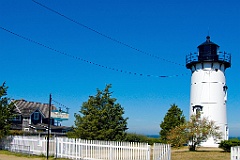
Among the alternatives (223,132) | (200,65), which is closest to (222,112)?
(223,132)

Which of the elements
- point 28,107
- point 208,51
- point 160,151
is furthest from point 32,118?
point 160,151

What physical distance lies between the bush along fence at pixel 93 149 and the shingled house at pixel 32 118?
23780 millimetres

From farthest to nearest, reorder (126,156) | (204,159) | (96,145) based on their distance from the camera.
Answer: (204,159), (96,145), (126,156)

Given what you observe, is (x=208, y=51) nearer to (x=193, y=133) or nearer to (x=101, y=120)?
(x=193, y=133)

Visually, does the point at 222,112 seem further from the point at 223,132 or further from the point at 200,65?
the point at 200,65

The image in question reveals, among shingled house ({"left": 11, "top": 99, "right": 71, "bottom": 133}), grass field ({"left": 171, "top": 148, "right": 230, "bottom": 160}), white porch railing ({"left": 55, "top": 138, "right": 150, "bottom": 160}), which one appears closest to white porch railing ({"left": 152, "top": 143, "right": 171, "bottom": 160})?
white porch railing ({"left": 55, "top": 138, "right": 150, "bottom": 160})

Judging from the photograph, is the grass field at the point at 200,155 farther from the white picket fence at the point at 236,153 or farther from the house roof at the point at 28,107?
the house roof at the point at 28,107

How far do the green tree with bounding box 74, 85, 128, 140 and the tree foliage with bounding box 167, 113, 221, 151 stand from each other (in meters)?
4.32

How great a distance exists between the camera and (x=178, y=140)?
26516 mm

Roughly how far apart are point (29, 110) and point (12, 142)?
24.9 meters

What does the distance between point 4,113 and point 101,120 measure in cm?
810

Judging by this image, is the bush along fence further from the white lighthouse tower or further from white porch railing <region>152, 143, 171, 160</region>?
the white lighthouse tower

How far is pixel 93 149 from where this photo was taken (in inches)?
713

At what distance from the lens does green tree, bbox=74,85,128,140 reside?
24.9 meters
